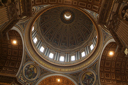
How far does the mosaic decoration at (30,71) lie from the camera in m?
18.1

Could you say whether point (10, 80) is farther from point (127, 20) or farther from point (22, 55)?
point (127, 20)

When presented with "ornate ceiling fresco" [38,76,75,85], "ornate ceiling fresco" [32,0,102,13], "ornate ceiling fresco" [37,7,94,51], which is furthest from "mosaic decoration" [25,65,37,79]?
"ornate ceiling fresco" [32,0,102,13]

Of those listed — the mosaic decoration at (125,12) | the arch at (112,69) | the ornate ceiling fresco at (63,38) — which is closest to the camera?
the mosaic decoration at (125,12)

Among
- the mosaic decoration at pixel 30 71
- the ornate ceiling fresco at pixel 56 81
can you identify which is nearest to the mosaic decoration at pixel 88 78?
the ornate ceiling fresco at pixel 56 81

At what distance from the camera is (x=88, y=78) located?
61.3 feet

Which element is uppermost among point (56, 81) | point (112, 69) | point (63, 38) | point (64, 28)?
point (64, 28)

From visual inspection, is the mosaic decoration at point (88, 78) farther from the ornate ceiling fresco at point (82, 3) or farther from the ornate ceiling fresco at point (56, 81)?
the ornate ceiling fresco at point (82, 3)

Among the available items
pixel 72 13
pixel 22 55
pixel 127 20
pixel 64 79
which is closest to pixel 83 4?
pixel 127 20

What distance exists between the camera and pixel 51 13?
2705 centimetres

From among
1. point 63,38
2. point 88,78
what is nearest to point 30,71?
point 88,78

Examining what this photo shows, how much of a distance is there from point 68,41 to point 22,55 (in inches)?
535

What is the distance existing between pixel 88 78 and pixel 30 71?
10.2 m

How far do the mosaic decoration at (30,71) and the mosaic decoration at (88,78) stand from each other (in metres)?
8.69

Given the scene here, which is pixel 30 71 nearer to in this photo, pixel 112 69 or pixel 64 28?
pixel 112 69
